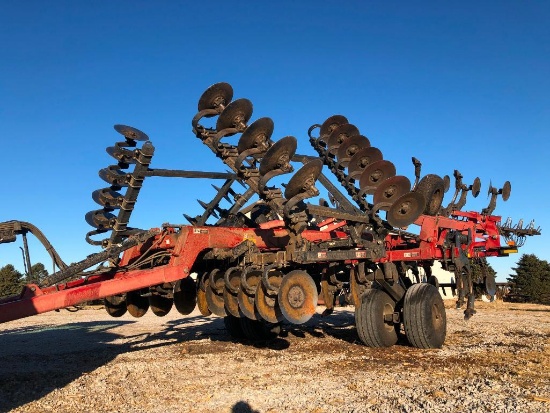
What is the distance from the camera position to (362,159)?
10945 millimetres

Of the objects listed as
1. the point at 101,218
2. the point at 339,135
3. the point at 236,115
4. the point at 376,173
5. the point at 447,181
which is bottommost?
the point at 101,218

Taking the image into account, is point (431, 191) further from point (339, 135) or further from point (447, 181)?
point (447, 181)

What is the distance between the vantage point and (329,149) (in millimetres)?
11969

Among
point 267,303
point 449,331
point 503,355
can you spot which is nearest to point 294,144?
point 267,303

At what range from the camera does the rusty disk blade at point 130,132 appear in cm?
888

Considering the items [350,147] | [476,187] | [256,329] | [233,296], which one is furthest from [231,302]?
[476,187]

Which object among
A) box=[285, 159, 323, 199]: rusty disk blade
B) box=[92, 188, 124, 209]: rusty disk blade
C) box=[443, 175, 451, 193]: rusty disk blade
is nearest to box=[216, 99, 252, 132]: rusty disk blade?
box=[285, 159, 323, 199]: rusty disk blade

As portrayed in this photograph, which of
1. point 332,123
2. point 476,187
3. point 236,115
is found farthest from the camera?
point 476,187

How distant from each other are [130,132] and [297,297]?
13.1 feet

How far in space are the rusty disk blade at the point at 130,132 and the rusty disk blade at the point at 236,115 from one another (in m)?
1.35

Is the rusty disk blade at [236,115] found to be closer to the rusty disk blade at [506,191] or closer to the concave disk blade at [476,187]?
the concave disk blade at [476,187]

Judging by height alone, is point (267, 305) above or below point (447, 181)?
below

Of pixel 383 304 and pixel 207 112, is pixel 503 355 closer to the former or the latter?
pixel 383 304

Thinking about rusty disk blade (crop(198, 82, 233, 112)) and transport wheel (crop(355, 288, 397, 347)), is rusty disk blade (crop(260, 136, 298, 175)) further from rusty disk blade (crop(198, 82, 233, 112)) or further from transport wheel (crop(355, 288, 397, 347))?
transport wheel (crop(355, 288, 397, 347))
